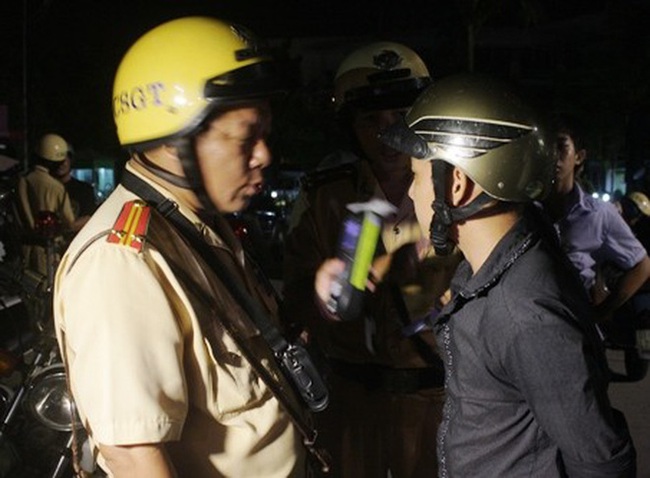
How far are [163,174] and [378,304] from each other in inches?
54.9

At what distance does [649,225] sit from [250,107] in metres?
7.82

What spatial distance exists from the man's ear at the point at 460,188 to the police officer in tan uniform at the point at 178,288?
58cm

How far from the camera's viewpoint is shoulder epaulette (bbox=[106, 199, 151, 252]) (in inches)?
73.2

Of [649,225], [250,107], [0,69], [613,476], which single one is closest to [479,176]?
[250,107]

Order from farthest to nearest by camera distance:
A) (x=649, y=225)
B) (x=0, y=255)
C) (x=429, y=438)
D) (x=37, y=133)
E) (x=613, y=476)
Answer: (x=37, y=133), (x=649, y=225), (x=0, y=255), (x=429, y=438), (x=613, y=476)

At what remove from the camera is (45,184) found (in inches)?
323

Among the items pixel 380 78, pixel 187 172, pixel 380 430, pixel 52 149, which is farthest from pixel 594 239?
pixel 52 149

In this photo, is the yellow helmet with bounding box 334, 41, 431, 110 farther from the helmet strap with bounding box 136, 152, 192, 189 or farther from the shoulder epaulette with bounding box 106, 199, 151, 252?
the shoulder epaulette with bounding box 106, 199, 151, 252

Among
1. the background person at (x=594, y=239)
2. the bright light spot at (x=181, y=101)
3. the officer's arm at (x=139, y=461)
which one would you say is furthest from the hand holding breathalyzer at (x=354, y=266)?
the background person at (x=594, y=239)

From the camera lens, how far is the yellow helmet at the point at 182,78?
2105 mm

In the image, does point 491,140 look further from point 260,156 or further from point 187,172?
point 187,172

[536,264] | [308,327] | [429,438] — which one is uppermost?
[536,264]

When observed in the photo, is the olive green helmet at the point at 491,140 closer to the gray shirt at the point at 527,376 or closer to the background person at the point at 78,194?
the gray shirt at the point at 527,376

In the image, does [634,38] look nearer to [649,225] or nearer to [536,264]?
[649,225]
